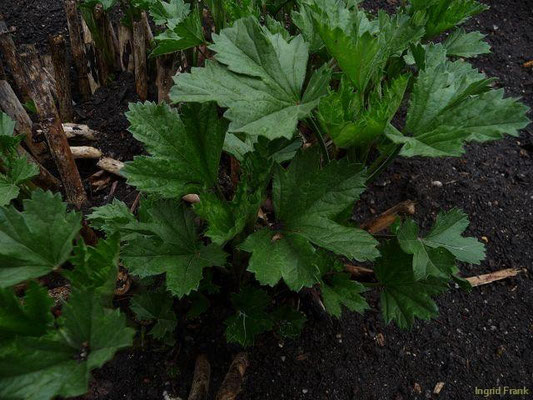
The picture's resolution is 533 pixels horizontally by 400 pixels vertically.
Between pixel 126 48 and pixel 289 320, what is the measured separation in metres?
1.28

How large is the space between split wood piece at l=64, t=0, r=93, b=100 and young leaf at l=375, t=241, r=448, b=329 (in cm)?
131

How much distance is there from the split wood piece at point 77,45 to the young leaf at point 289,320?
3.94 ft

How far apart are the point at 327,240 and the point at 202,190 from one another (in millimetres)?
315

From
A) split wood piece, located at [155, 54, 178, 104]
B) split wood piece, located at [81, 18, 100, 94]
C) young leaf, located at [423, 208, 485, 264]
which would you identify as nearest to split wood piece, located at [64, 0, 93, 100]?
split wood piece, located at [81, 18, 100, 94]

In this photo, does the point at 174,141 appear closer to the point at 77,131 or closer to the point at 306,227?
the point at 306,227

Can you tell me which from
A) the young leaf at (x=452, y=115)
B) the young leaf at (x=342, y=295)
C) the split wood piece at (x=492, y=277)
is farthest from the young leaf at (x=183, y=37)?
the split wood piece at (x=492, y=277)

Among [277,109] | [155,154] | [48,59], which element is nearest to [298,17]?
[277,109]

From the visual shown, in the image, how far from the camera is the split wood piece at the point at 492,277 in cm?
163

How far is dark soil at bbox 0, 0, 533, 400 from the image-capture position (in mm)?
1364

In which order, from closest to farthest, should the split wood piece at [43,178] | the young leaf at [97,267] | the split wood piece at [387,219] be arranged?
the young leaf at [97,267], the split wood piece at [387,219], the split wood piece at [43,178]

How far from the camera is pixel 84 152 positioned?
1.76 meters

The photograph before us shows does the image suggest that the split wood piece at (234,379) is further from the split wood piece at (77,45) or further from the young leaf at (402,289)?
the split wood piece at (77,45)

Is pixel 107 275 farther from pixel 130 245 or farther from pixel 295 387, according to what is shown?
pixel 295 387

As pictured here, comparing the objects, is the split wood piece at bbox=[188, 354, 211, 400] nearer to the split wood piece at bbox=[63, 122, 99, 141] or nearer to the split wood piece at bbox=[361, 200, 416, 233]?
the split wood piece at bbox=[361, 200, 416, 233]
